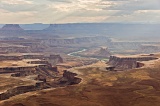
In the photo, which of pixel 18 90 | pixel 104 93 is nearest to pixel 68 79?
pixel 18 90

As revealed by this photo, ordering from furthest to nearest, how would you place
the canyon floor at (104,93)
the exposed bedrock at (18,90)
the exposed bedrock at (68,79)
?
the exposed bedrock at (68,79), the exposed bedrock at (18,90), the canyon floor at (104,93)

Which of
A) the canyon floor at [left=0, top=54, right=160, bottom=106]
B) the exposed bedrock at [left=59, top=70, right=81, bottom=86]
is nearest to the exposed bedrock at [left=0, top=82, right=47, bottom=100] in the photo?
the canyon floor at [left=0, top=54, right=160, bottom=106]

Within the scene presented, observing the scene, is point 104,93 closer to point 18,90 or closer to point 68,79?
point 18,90

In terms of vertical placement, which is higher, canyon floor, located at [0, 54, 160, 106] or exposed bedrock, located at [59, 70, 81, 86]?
canyon floor, located at [0, 54, 160, 106]

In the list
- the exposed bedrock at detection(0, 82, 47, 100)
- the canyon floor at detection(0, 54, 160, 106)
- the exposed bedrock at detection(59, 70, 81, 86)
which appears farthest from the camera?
the exposed bedrock at detection(59, 70, 81, 86)

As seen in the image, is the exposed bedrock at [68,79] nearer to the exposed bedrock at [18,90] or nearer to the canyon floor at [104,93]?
the canyon floor at [104,93]

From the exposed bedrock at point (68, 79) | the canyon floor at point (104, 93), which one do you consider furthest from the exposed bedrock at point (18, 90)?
the exposed bedrock at point (68, 79)

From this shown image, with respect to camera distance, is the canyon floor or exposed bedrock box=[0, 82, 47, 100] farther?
exposed bedrock box=[0, 82, 47, 100]

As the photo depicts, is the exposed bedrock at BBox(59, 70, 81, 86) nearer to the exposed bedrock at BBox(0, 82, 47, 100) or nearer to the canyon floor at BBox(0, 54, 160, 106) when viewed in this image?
the canyon floor at BBox(0, 54, 160, 106)

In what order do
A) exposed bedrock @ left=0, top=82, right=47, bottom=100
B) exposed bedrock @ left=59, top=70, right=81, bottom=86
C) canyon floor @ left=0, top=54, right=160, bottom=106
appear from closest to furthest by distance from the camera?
canyon floor @ left=0, top=54, right=160, bottom=106 → exposed bedrock @ left=0, top=82, right=47, bottom=100 → exposed bedrock @ left=59, top=70, right=81, bottom=86
